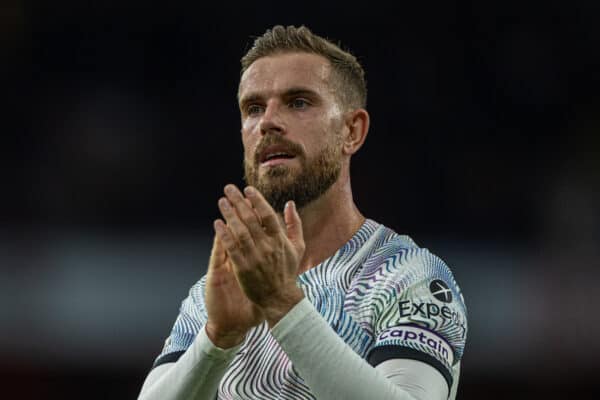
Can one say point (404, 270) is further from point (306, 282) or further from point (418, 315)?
point (306, 282)

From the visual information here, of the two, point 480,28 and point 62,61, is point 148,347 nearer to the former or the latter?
point 62,61

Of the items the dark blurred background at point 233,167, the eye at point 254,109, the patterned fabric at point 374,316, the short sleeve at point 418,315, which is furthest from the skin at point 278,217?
the dark blurred background at point 233,167

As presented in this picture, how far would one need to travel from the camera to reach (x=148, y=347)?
621 cm

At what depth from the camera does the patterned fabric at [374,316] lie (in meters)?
2.38

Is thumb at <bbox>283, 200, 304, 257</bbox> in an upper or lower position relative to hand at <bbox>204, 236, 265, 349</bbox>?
upper

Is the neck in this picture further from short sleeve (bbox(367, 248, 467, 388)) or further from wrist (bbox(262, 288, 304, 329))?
wrist (bbox(262, 288, 304, 329))

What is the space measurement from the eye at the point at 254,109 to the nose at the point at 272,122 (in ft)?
0.28

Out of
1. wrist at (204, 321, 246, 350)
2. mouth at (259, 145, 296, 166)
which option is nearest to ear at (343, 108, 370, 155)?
mouth at (259, 145, 296, 166)

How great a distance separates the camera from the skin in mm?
2133

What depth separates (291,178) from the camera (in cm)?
267

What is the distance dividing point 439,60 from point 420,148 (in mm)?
758

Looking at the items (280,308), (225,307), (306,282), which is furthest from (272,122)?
(280,308)

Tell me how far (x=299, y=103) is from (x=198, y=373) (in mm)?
834

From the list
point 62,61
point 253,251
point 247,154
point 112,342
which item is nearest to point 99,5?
point 62,61
